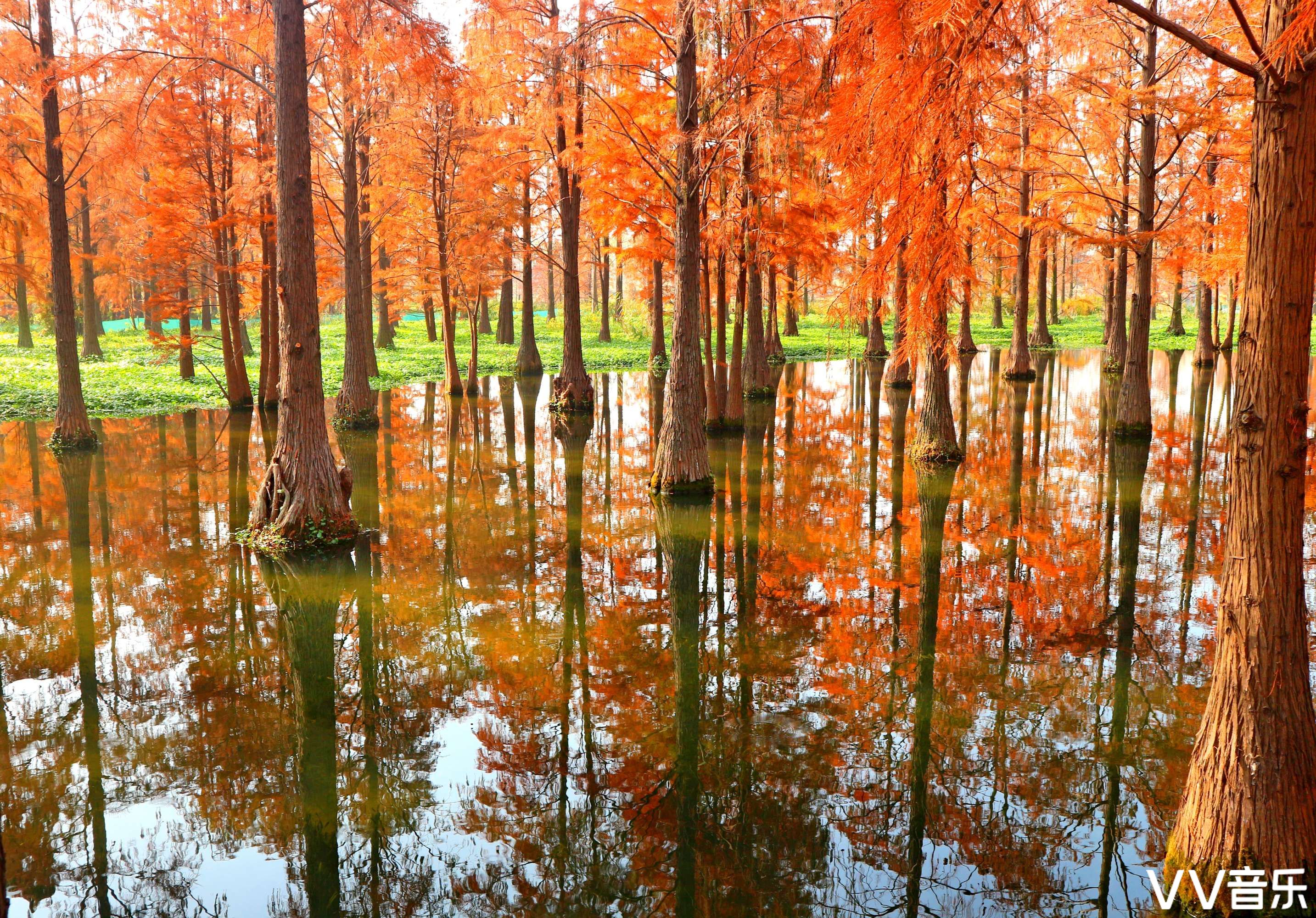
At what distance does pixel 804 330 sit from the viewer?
55.2 meters

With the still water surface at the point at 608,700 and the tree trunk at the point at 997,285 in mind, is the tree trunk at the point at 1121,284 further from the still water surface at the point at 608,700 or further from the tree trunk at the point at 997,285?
the still water surface at the point at 608,700

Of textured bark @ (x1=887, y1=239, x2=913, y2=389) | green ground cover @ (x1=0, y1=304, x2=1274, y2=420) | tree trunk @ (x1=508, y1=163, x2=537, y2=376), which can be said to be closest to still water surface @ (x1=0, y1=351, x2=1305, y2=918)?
textured bark @ (x1=887, y1=239, x2=913, y2=389)

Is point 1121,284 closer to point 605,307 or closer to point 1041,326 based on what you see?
point 1041,326

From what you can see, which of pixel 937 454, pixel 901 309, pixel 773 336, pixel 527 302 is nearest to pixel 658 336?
pixel 527 302

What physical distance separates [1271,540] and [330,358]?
34801 millimetres

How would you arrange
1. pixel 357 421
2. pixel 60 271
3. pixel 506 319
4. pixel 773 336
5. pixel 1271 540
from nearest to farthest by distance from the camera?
pixel 1271 540
pixel 60 271
pixel 357 421
pixel 773 336
pixel 506 319

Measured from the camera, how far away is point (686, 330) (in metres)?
12.9

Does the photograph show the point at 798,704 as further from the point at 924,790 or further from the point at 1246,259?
the point at 1246,259

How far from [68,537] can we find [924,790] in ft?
34.2

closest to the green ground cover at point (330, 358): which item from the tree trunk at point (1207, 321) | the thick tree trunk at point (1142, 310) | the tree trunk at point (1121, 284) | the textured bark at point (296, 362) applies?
the thick tree trunk at point (1142, 310)

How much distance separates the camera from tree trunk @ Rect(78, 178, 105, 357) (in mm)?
33781

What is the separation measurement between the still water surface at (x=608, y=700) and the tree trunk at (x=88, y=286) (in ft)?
79.1

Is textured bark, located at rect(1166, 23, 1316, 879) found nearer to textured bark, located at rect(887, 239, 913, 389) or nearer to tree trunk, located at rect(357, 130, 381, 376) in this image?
textured bark, located at rect(887, 239, 913, 389)

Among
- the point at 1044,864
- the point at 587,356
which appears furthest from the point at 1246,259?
the point at 587,356
